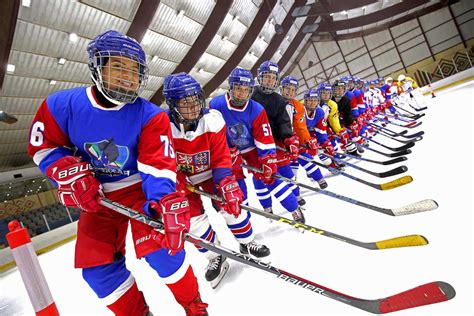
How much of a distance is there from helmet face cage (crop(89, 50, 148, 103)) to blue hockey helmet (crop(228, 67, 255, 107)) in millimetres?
1111

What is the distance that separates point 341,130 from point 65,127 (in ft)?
14.7

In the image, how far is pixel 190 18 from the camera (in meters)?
9.01

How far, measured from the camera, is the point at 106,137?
136 centimetres

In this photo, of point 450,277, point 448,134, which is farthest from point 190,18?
point 450,277

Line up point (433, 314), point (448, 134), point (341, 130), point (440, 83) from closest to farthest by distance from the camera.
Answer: point (433, 314) < point (448, 134) < point (341, 130) < point (440, 83)

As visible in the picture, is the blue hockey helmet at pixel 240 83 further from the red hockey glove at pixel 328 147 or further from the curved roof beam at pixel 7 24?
the curved roof beam at pixel 7 24

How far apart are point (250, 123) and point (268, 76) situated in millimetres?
589

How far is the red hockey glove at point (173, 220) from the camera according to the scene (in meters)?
1.22

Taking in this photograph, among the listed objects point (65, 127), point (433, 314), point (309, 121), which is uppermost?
point (65, 127)

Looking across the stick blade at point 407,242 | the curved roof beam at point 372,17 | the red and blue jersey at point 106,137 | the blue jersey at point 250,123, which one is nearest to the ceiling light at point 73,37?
the blue jersey at point 250,123

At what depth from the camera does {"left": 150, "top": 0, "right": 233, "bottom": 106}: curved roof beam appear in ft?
30.0

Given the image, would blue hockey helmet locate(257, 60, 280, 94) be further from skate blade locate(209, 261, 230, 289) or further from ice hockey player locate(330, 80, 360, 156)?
ice hockey player locate(330, 80, 360, 156)

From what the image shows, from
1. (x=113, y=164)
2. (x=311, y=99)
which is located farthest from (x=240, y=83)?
(x=311, y=99)

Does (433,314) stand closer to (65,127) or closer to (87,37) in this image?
(65,127)
